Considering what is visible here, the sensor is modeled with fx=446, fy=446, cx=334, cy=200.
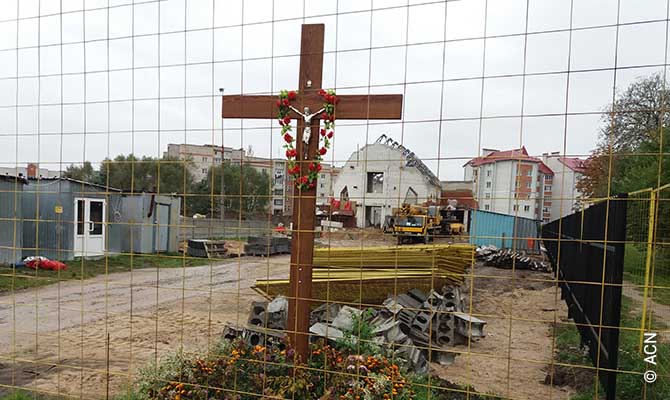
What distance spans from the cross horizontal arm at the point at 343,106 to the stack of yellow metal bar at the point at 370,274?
3.18 metres

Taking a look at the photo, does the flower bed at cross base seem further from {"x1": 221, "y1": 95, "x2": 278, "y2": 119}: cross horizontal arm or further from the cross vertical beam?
Result: {"x1": 221, "y1": 95, "x2": 278, "y2": 119}: cross horizontal arm

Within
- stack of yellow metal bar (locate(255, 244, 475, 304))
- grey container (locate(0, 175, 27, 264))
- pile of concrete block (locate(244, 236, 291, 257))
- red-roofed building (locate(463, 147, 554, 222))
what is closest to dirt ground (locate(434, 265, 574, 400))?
red-roofed building (locate(463, 147, 554, 222))

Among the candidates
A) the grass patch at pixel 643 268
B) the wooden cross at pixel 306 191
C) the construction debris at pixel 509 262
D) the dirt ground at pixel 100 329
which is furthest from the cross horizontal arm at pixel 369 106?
the construction debris at pixel 509 262

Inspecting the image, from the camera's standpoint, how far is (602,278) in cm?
288

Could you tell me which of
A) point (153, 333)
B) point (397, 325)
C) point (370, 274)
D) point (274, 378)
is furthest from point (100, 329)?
point (274, 378)

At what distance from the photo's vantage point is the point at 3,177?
11305 millimetres

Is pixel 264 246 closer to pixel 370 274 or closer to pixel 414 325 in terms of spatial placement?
pixel 370 274

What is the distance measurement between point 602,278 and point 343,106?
204 centimetres

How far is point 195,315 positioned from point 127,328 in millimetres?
1296

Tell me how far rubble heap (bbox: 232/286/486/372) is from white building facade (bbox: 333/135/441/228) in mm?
1209

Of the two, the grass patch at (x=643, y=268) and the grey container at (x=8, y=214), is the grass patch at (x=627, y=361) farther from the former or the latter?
the grey container at (x=8, y=214)

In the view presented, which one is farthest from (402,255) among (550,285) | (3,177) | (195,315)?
(3,177)

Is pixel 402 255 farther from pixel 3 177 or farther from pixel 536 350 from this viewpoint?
pixel 3 177

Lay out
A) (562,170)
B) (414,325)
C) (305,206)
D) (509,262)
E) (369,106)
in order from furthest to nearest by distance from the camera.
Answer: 1. (509,262)
2. (414,325)
3. (305,206)
4. (369,106)
5. (562,170)
